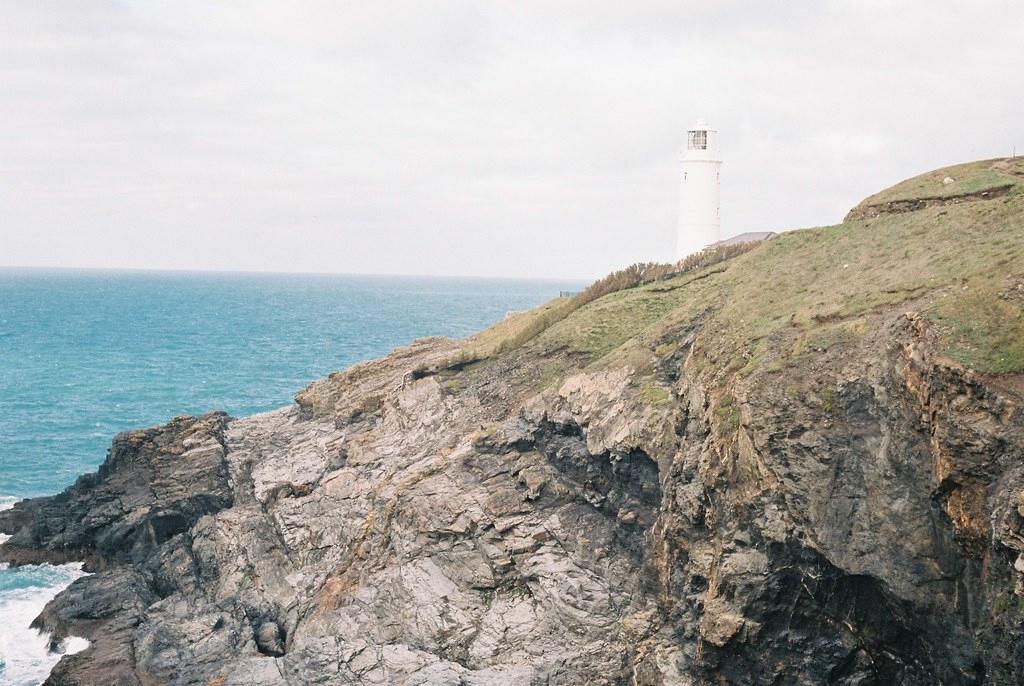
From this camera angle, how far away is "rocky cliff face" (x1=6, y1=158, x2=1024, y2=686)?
1670 centimetres

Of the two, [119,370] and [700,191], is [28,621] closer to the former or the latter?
[700,191]

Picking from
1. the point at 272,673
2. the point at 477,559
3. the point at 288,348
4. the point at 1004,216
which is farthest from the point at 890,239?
the point at 288,348

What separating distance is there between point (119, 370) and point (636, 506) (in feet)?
231

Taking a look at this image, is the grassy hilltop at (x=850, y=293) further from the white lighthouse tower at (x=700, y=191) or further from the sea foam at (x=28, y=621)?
the sea foam at (x=28, y=621)

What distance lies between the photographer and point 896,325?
18.7 m

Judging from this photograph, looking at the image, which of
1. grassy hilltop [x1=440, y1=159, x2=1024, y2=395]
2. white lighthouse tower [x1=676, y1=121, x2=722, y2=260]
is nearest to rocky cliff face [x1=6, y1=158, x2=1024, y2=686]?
grassy hilltop [x1=440, y1=159, x2=1024, y2=395]

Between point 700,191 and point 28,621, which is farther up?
point 700,191

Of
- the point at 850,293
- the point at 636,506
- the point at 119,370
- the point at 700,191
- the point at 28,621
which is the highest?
the point at 700,191

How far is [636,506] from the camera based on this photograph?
25.0 m

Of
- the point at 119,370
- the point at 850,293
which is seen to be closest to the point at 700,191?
the point at 850,293

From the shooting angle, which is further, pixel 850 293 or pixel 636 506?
pixel 636 506

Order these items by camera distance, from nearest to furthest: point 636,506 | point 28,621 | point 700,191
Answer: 1. point 636,506
2. point 28,621
3. point 700,191

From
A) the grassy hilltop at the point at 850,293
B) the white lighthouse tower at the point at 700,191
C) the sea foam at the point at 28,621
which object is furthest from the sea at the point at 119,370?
the white lighthouse tower at the point at 700,191

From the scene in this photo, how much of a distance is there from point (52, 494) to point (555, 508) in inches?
1184
